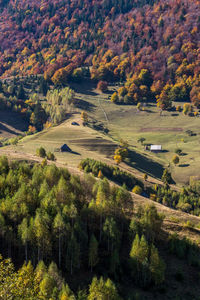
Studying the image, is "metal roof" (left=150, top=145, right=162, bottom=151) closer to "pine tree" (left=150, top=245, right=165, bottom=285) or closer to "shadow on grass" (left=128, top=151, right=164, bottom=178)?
"shadow on grass" (left=128, top=151, right=164, bottom=178)

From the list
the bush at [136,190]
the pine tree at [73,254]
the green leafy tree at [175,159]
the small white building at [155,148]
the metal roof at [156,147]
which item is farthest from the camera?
the metal roof at [156,147]

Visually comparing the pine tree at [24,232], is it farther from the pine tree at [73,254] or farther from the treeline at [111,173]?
the treeline at [111,173]

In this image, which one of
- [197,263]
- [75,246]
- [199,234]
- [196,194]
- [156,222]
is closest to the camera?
[75,246]

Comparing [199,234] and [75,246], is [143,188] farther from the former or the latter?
[75,246]

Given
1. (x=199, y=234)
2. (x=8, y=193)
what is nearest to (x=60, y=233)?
(x=8, y=193)

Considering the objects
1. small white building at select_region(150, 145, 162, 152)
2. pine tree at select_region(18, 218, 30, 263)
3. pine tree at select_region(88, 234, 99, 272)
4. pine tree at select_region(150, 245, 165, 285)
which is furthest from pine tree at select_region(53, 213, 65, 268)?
small white building at select_region(150, 145, 162, 152)

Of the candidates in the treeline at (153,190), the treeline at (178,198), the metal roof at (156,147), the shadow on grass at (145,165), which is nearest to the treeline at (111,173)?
the treeline at (153,190)

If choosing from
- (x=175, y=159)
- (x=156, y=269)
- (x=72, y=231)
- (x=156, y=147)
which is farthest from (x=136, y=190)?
(x=156, y=147)

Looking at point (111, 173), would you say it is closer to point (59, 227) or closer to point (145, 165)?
point (145, 165)
